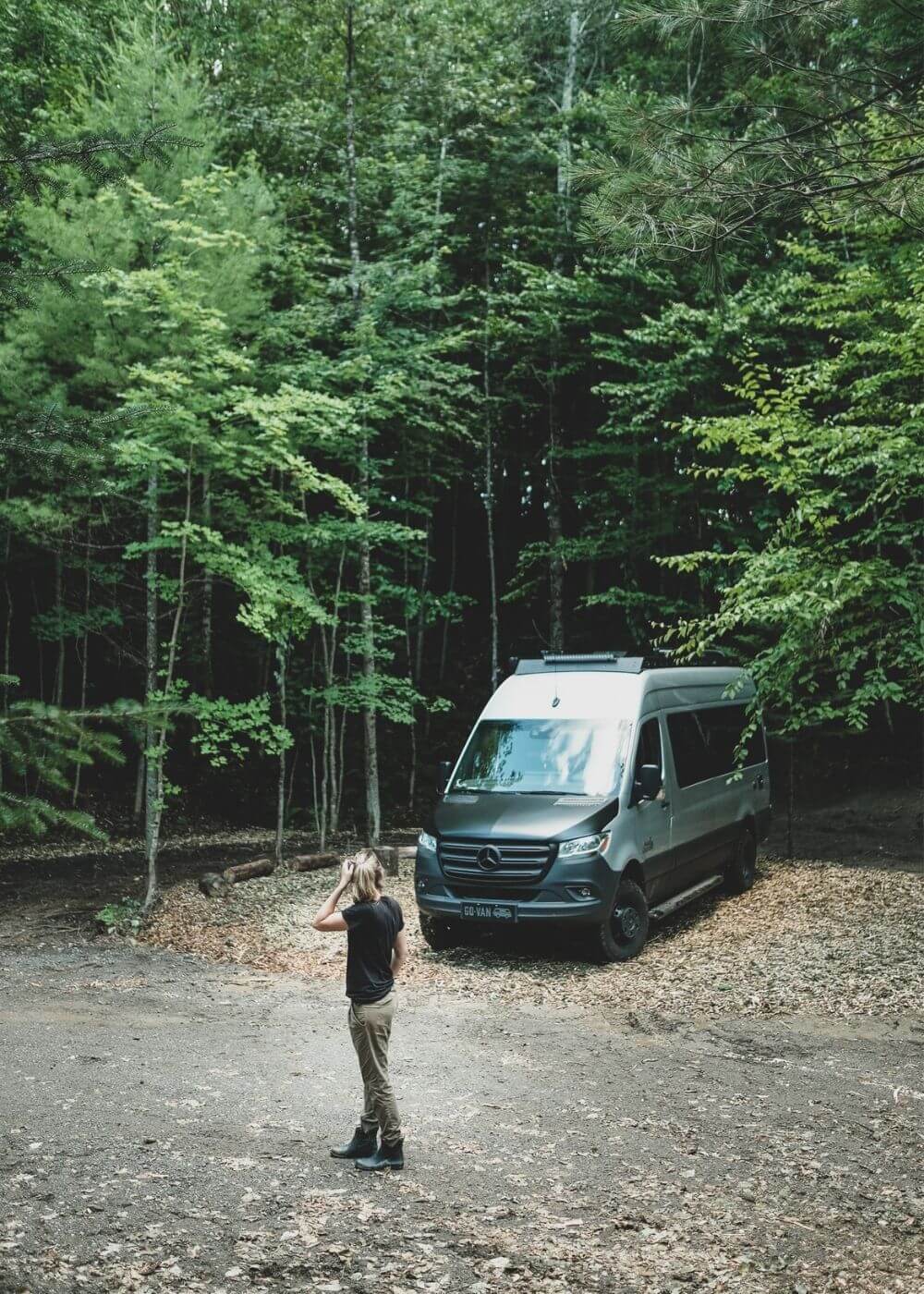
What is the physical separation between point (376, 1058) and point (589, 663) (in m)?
6.70

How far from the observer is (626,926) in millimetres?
10227

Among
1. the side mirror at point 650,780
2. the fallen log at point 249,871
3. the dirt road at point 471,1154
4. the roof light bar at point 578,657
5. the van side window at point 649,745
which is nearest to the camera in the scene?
the dirt road at point 471,1154

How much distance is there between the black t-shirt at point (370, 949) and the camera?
540 cm

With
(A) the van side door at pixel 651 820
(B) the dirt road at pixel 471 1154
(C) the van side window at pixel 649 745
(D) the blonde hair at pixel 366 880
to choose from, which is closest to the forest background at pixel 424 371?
(C) the van side window at pixel 649 745

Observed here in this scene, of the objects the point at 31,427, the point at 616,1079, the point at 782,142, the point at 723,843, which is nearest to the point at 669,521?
the point at 723,843

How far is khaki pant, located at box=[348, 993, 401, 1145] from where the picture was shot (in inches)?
209

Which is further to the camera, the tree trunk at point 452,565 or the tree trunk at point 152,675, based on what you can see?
the tree trunk at point 452,565

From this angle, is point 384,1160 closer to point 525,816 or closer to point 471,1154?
point 471,1154

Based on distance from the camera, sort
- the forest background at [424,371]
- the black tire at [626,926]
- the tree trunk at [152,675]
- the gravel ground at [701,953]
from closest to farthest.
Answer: the forest background at [424,371] < the gravel ground at [701,953] < the black tire at [626,926] < the tree trunk at [152,675]

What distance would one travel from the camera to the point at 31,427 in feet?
13.3

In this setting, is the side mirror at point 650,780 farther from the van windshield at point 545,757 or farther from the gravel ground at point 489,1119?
the gravel ground at point 489,1119

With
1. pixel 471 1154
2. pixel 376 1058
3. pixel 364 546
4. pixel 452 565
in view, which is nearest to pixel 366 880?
pixel 376 1058

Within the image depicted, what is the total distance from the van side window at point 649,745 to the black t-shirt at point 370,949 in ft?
17.9

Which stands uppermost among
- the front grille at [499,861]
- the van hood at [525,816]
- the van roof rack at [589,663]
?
the van roof rack at [589,663]
